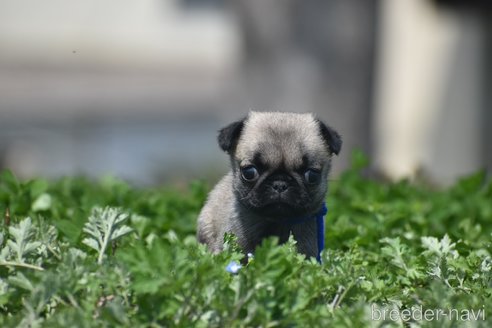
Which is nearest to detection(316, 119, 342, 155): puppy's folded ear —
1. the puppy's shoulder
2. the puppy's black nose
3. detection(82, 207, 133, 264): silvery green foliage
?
the puppy's black nose

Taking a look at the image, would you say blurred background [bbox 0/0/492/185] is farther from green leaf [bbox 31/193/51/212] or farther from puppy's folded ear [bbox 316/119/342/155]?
puppy's folded ear [bbox 316/119/342/155]

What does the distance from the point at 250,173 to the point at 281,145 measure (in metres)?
0.22

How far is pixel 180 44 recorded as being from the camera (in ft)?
80.7

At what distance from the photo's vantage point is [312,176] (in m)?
5.77

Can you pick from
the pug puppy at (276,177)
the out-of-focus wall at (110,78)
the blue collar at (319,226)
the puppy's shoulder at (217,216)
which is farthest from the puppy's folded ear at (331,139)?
the out-of-focus wall at (110,78)

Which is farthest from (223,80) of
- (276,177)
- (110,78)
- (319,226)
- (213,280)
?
(213,280)

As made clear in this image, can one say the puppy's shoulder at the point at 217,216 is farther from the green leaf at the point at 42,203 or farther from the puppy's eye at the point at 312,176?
the green leaf at the point at 42,203

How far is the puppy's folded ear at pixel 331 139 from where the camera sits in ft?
19.4

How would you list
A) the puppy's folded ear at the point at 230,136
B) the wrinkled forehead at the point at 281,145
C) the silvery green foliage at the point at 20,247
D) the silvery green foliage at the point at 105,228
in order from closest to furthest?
the silvery green foliage at the point at 20,247 → the silvery green foliage at the point at 105,228 → the wrinkled forehead at the point at 281,145 → the puppy's folded ear at the point at 230,136

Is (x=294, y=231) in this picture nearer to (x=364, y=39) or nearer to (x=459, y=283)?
(x=459, y=283)

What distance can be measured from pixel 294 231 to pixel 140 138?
17.8 meters

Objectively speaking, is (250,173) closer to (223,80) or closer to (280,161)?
(280,161)

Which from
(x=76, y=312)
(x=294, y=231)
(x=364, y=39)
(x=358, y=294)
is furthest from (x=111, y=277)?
(x=364, y=39)

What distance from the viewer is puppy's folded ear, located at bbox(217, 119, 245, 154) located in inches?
235
